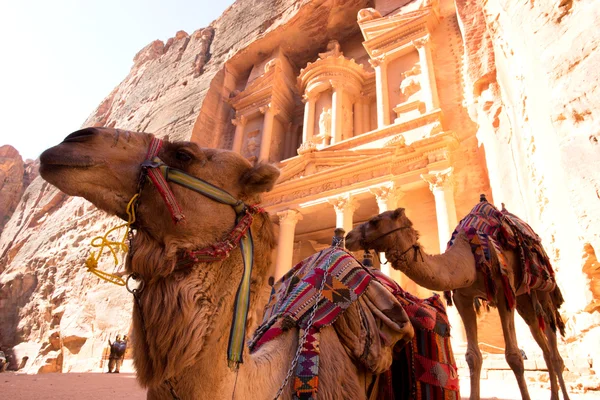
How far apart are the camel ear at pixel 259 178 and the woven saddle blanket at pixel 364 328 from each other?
1.98ft

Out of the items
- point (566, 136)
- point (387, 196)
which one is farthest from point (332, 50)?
point (566, 136)

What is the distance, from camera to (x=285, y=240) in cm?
1243

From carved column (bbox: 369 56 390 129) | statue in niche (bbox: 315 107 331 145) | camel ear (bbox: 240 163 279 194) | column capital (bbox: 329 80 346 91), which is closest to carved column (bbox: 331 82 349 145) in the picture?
column capital (bbox: 329 80 346 91)

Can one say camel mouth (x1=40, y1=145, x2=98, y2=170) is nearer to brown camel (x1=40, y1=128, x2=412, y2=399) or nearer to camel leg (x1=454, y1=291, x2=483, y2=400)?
brown camel (x1=40, y1=128, x2=412, y2=399)

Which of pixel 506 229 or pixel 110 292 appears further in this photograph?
pixel 110 292

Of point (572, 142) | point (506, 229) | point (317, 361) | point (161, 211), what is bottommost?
point (317, 361)

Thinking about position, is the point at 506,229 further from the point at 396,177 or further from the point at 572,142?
the point at 396,177

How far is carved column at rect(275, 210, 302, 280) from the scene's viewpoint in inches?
465

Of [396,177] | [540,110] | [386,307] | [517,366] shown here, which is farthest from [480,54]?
[386,307]

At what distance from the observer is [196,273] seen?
42.1 inches

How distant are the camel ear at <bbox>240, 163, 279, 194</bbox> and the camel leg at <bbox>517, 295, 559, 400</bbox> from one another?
12.1ft

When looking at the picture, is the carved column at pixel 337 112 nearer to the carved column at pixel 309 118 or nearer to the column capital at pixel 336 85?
the column capital at pixel 336 85

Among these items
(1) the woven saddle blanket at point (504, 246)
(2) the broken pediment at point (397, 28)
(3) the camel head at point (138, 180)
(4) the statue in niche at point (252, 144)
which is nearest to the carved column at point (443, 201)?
(1) the woven saddle blanket at point (504, 246)

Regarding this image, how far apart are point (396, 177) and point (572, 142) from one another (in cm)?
771
